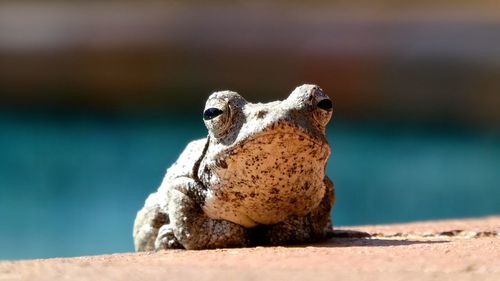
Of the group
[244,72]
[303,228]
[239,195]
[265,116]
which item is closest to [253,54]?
[244,72]

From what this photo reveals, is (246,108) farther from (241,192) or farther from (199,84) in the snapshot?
(199,84)

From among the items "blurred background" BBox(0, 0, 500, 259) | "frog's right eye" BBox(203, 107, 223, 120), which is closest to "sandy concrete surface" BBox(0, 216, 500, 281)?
"frog's right eye" BBox(203, 107, 223, 120)

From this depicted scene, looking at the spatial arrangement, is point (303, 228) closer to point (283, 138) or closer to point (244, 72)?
point (283, 138)

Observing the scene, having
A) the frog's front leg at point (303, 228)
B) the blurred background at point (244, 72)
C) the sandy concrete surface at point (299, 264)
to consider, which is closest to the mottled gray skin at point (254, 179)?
the frog's front leg at point (303, 228)

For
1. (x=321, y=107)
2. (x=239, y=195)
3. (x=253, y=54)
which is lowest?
(x=239, y=195)

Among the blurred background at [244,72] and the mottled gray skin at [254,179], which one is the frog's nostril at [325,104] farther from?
the blurred background at [244,72]

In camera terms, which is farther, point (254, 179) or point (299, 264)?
point (254, 179)

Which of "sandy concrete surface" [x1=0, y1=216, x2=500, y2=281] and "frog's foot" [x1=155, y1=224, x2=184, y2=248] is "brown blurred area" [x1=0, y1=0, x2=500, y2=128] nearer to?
"frog's foot" [x1=155, y1=224, x2=184, y2=248]
